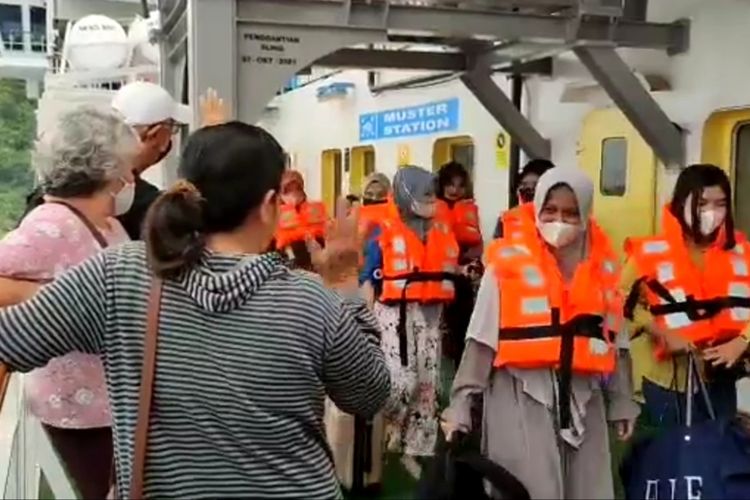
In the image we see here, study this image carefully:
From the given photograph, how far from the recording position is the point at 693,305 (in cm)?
391

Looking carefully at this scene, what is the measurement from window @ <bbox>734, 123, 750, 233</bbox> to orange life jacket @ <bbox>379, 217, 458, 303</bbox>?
6.75ft

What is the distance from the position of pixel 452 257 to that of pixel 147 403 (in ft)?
13.1

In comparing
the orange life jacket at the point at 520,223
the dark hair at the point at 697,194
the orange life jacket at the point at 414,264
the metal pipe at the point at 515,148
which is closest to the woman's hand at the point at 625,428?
the orange life jacket at the point at 520,223

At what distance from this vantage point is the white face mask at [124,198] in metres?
2.63

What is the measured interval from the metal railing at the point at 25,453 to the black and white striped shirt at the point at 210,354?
0.22m

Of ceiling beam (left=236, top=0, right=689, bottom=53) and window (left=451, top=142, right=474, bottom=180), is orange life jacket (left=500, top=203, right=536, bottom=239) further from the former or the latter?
window (left=451, top=142, right=474, bottom=180)

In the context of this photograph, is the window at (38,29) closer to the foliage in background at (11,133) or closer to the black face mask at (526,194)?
the foliage in background at (11,133)

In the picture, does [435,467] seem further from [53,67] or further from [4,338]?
[53,67]

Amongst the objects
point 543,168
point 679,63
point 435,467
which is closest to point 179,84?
point 543,168

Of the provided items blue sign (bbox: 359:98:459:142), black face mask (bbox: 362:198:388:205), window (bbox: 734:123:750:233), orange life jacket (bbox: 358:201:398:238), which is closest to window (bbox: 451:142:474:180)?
blue sign (bbox: 359:98:459:142)

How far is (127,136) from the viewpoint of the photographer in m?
2.53

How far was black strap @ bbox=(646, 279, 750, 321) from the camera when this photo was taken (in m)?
3.88

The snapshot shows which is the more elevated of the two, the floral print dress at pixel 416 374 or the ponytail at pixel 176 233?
the ponytail at pixel 176 233

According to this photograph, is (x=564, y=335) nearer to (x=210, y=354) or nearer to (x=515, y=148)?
(x=210, y=354)
